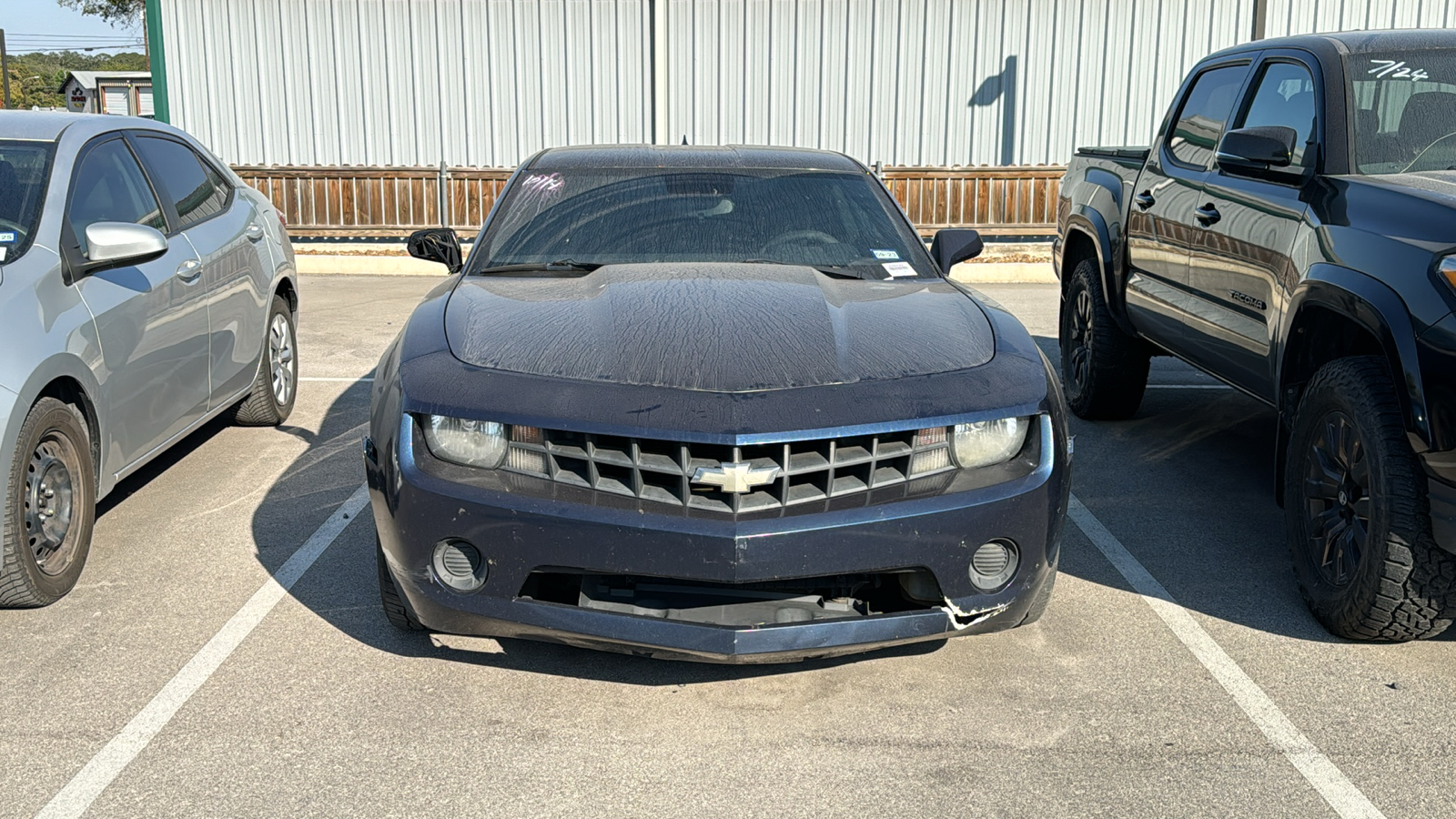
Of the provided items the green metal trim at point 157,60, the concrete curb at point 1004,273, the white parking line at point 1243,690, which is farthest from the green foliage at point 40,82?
the white parking line at point 1243,690

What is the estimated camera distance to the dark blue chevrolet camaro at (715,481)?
3.30 metres

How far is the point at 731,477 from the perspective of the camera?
10.8ft

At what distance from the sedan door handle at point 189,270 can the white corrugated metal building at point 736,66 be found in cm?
1148

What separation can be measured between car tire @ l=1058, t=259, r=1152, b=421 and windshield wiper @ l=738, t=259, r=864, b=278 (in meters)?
2.62

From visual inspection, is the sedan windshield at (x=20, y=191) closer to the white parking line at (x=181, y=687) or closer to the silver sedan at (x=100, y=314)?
the silver sedan at (x=100, y=314)

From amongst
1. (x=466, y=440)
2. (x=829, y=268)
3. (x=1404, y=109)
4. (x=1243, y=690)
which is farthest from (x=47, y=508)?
(x=1404, y=109)

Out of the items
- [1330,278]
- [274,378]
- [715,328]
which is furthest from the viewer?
[274,378]

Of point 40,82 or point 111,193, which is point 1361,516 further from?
point 40,82

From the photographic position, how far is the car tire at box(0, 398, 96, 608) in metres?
4.09

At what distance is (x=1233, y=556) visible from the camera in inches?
196

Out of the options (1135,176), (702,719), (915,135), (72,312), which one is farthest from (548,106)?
(702,719)

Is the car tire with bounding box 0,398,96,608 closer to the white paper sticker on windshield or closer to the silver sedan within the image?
the silver sedan

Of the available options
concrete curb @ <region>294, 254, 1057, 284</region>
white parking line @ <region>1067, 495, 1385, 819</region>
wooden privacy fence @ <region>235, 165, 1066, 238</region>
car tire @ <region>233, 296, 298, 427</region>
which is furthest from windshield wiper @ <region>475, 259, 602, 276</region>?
wooden privacy fence @ <region>235, 165, 1066, 238</region>

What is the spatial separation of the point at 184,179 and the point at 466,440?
10.9 feet
